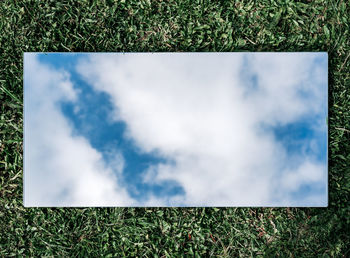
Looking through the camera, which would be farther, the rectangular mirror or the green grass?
the green grass

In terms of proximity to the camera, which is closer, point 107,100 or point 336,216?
point 107,100

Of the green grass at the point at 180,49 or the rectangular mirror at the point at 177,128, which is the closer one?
the rectangular mirror at the point at 177,128

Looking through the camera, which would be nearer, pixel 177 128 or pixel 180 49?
pixel 177 128

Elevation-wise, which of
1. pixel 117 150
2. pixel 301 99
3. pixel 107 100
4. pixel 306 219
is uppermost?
pixel 301 99

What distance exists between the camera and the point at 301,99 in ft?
7.16

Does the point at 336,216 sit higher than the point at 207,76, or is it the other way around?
the point at 207,76

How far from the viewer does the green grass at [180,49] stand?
7.64ft

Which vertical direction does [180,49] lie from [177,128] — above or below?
above

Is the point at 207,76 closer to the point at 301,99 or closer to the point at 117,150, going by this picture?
the point at 301,99

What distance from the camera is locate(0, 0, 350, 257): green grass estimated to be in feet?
7.64

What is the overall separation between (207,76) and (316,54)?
0.77 metres

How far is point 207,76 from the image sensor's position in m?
2.19

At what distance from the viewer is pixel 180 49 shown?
2338mm

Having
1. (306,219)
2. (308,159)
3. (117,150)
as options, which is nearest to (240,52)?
(308,159)
